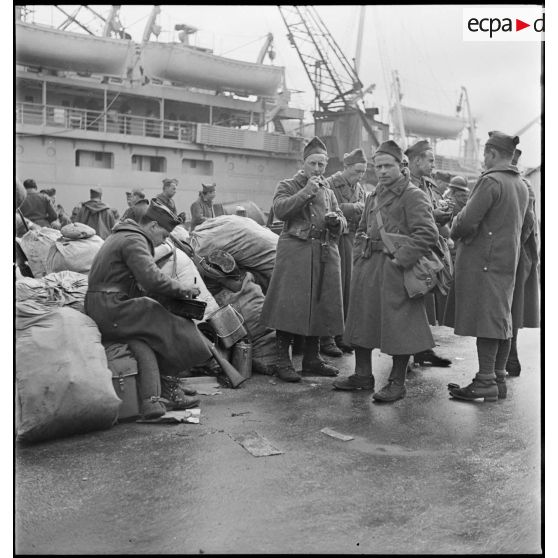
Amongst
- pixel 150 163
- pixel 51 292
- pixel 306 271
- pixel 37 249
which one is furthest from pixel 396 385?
pixel 150 163

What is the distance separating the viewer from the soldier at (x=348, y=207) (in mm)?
6055

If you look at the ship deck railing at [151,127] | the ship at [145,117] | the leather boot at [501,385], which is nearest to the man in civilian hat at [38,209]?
the leather boot at [501,385]

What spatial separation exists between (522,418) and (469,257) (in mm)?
1164

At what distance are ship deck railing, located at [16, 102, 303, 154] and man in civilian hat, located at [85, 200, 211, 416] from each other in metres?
19.9

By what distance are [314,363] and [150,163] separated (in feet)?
72.6

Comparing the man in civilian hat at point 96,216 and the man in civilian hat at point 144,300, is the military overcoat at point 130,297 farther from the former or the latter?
the man in civilian hat at point 96,216

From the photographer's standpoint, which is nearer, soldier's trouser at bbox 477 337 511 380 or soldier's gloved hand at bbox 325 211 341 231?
soldier's trouser at bbox 477 337 511 380

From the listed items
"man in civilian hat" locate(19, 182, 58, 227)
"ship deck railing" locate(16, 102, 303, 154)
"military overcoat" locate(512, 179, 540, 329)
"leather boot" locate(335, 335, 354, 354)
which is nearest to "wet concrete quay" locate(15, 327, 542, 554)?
"military overcoat" locate(512, 179, 540, 329)

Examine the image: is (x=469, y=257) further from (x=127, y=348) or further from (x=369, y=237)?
(x=127, y=348)

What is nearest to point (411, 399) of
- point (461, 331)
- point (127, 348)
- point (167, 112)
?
point (461, 331)

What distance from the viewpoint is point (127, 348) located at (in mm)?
3930

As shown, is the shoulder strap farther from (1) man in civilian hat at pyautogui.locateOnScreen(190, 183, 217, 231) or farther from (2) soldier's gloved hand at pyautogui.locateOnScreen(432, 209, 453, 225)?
(1) man in civilian hat at pyautogui.locateOnScreen(190, 183, 217, 231)

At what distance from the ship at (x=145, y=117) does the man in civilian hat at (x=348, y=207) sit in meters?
17.8

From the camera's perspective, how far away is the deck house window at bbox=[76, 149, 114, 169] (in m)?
23.9
